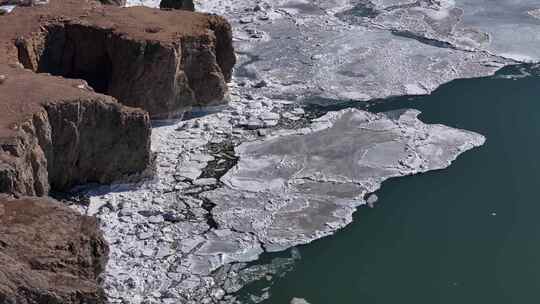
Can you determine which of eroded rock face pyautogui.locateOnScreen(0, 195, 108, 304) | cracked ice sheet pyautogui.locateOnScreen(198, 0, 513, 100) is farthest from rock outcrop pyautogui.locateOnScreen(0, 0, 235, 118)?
eroded rock face pyautogui.locateOnScreen(0, 195, 108, 304)

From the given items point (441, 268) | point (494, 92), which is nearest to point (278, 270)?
point (441, 268)

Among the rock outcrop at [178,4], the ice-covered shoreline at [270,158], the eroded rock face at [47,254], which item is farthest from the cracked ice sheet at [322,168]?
the rock outcrop at [178,4]

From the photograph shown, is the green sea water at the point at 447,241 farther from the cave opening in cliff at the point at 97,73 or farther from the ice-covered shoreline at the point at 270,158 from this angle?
the cave opening in cliff at the point at 97,73

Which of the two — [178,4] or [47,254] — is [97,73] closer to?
[178,4]

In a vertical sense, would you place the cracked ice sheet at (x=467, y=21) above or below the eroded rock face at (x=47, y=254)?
below

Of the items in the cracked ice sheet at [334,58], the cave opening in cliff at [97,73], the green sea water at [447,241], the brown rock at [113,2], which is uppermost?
the brown rock at [113,2]

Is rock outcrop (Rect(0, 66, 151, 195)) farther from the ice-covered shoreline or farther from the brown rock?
the brown rock
